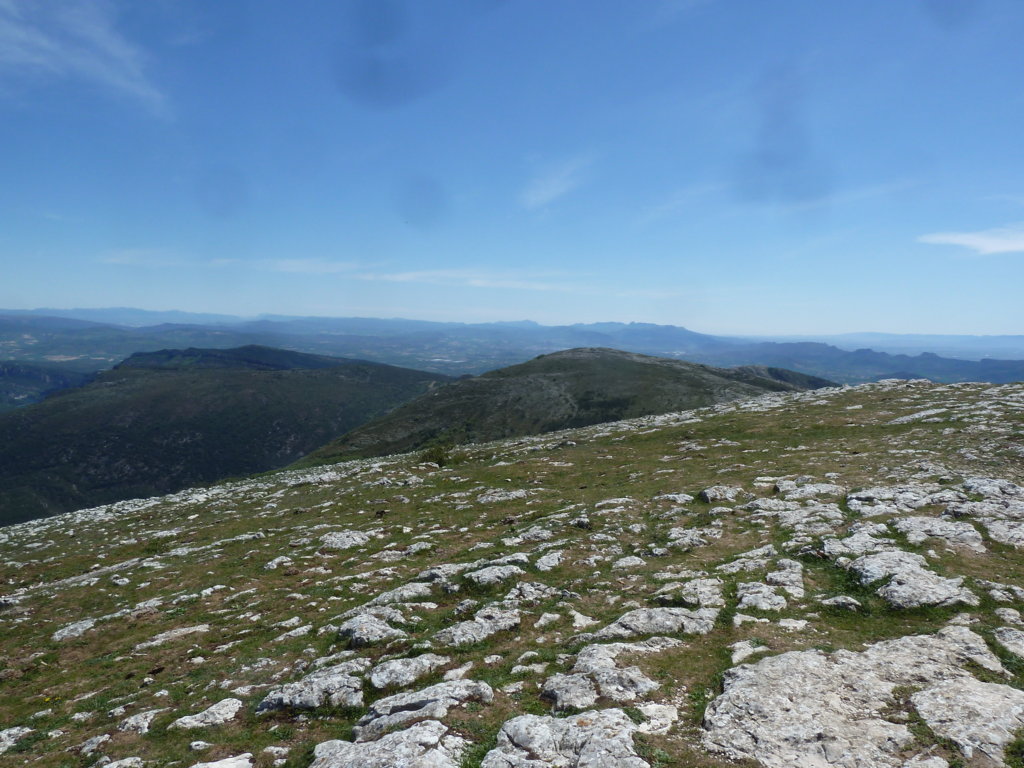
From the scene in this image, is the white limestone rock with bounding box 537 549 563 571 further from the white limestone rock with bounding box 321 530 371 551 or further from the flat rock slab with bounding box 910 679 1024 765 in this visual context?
the flat rock slab with bounding box 910 679 1024 765

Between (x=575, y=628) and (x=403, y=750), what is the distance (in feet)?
24.0

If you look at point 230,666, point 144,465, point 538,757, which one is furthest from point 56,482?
point 538,757

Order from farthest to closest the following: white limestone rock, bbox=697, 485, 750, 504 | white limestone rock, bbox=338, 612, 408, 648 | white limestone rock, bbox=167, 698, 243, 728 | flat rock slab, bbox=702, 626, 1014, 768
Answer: white limestone rock, bbox=697, 485, 750, 504, white limestone rock, bbox=338, 612, 408, 648, white limestone rock, bbox=167, 698, 243, 728, flat rock slab, bbox=702, 626, 1014, 768

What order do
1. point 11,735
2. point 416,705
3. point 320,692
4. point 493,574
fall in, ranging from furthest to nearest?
point 493,574
point 11,735
point 320,692
point 416,705

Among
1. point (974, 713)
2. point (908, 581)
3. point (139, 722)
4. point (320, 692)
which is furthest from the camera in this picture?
point (908, 581)

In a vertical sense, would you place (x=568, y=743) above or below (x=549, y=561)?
above

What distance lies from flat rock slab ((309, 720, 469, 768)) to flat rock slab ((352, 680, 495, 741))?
1.39ft

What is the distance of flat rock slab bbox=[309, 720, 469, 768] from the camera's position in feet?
32.2

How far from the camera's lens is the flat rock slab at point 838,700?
9.49m

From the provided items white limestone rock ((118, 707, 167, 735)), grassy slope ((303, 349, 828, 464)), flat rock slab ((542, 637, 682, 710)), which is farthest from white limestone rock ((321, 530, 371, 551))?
grassy slope ((303, 349, 828, 464))

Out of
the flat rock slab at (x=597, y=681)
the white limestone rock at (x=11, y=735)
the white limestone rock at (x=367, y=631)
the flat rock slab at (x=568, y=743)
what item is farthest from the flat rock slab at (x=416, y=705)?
the white limestone rock at (x=11, y=735)

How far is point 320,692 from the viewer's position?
44.8 feet

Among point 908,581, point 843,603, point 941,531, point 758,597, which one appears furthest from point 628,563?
point 941,531

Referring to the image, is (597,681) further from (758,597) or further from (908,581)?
(908,581)
